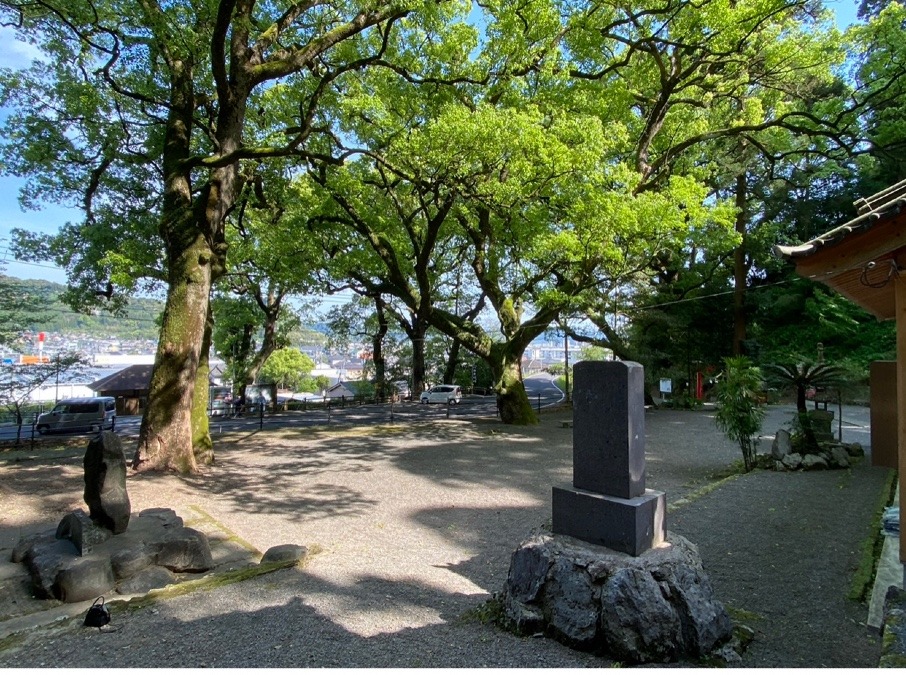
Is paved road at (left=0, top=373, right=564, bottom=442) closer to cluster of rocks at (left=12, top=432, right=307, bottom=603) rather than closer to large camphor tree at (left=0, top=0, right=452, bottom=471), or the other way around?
large camphor tree at (left=0, top=0, right=452, bottom=471)

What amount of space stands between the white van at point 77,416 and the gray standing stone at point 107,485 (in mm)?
17190

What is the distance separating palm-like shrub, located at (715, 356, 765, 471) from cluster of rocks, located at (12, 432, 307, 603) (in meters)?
8.03

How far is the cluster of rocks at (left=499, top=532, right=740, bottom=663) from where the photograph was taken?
296 cm

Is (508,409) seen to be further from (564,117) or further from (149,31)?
(149,31)

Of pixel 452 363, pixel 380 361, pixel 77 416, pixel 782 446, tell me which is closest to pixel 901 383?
pixel 782 446

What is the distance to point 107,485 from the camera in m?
5.12

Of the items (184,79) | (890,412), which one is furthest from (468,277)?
(890,412)

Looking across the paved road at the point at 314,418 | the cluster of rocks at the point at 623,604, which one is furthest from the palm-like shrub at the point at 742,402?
the paved road at the point at 314,418

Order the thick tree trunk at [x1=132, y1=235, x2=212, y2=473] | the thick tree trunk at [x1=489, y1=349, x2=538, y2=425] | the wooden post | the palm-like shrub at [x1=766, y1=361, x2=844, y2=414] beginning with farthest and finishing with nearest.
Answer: the thick tree trunk at [x1=489, y1=349, x2=538, y2=425], the palm-like shrub at [x1=766, y1=361, x2=844, y2=414], the thick tree trunk at [x1=132, y1=235, x2=212, y2=473], the wooden post

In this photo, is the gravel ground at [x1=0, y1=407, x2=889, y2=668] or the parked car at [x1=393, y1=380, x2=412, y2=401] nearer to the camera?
the gravel ground at [x1=0, y1=407, x2=889, y2=668]

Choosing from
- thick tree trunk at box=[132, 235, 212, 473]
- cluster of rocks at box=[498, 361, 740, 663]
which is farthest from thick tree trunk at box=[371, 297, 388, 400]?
cluster of rocks at box=[498, 361, 740, 663]

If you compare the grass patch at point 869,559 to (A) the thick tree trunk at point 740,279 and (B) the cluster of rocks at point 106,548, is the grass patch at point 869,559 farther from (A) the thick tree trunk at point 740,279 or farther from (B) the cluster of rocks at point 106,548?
(A) the thick tree trunk at point 740,279

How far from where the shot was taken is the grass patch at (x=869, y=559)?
155 inches

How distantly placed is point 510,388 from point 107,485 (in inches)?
503
